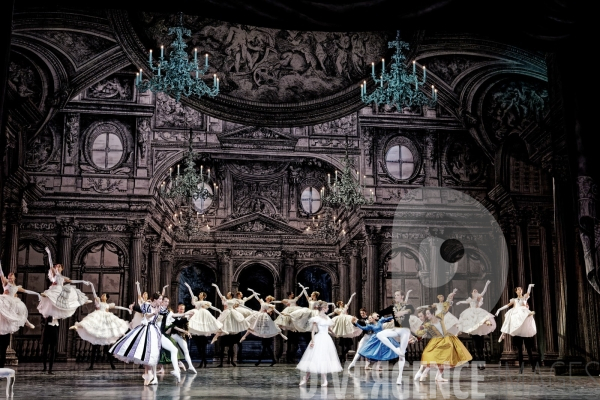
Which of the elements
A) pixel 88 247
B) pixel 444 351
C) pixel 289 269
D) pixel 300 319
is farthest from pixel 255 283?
pixel 444 351

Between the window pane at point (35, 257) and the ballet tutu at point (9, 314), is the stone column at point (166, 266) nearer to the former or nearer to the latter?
the window pane at point (35, 257)

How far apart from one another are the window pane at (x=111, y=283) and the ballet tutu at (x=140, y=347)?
11.9m

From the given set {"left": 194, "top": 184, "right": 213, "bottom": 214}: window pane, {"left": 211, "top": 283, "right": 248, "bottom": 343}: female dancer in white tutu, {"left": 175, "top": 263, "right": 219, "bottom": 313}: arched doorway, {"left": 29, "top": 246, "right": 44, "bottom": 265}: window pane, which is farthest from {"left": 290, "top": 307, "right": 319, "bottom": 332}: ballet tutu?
{"left": 175, "top": 263, "right": 219, "bottom": 313}: arched doorway

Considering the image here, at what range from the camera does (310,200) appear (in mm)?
27500

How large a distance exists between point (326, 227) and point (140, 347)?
1374 centimetres

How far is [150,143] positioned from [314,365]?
1407 cm

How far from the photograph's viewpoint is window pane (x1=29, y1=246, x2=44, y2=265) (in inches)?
850

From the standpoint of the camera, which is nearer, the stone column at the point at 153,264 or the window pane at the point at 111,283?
the window pane at the point at 111,283

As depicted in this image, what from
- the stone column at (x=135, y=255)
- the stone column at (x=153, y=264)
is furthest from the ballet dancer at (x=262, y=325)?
the stone column at (x=153, y=264)

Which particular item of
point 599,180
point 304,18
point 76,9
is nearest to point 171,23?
point 76,9

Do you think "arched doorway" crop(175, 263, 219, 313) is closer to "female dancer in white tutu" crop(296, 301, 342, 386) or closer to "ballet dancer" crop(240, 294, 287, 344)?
"ballet dancer" crop(240, 294, 287, 344)

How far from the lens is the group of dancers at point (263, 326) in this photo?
34.7 feet

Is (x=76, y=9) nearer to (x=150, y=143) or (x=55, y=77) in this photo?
(x=55, y=77)

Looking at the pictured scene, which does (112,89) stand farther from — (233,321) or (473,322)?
(473,322)
